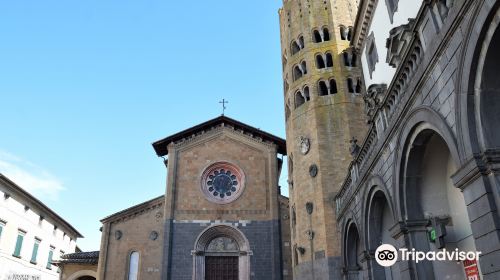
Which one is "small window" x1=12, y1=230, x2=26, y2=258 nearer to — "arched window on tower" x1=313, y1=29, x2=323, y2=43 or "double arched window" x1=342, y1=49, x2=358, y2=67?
"arched window on tower" x1=313, y1=29, x2=323, y2=43

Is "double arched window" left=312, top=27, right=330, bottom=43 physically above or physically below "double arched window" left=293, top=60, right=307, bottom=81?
above

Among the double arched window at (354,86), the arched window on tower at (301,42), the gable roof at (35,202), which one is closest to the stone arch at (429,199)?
the double arched window at (354,86)

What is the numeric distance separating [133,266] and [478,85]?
23145mm

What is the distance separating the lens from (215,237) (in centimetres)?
2712

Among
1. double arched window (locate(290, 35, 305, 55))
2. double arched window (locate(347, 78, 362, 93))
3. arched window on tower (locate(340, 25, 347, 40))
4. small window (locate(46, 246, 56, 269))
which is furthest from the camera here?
small window (locate(46, 246, 56, 269))

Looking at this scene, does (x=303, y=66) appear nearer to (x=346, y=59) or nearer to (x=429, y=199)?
(x=346, y=59)

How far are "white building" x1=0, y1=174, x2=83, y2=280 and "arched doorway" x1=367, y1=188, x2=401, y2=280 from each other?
79.4 ft

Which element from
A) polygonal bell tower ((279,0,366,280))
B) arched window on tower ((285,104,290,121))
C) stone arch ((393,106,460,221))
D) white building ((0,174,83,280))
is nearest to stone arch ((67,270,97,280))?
white building ((0,174,83,280))

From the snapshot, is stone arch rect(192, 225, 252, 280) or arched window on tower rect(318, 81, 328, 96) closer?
arched window on tower rect(318, 81, 328, 96)

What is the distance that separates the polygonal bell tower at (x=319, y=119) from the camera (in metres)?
20.1

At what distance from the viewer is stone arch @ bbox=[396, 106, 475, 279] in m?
9.45

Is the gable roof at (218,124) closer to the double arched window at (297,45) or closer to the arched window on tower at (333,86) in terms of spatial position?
the double arched window at (297,45)

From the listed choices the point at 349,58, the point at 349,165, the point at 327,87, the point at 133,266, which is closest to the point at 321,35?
the point at 349,58

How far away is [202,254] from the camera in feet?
86.6
